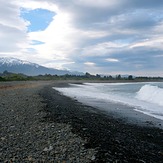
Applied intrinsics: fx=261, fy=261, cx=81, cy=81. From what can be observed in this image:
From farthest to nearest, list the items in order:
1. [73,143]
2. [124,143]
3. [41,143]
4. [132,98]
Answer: [132,98], [124,143], [41,143], [73,143]

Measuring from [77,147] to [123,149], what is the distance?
4.26ft

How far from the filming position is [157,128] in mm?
11156

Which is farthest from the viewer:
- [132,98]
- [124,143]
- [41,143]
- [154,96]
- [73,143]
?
[132,98]

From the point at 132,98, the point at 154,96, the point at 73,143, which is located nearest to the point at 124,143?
the point at 73,143

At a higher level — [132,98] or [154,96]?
[154,96]

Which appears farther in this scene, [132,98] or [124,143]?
[132,98]

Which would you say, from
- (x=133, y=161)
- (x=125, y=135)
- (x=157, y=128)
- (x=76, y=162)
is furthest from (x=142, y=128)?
(x=76, y=162)

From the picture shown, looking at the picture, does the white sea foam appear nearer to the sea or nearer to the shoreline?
the sea

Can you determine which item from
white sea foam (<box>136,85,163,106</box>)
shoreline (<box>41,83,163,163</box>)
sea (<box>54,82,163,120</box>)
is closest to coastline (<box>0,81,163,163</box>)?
shoreline (<box>41,83,163,163</box>)

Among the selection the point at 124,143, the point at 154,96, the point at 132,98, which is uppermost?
the point at 154,96

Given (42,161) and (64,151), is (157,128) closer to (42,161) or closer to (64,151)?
(64,151)

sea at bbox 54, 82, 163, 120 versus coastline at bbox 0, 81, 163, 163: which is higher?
coastline at bbox 0, 81, 163, 163

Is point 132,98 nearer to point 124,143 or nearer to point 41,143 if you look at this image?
point 124,143

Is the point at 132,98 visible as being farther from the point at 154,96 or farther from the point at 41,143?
the point at 41,143
